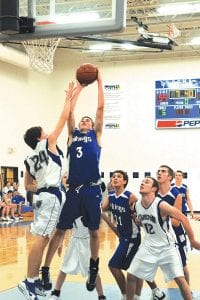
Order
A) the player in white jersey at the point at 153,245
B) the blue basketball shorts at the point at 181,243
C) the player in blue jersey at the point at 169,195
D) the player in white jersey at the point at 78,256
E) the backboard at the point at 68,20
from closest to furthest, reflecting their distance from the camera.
A: the backboard at the point at 68,20
the player in white jersey at the point at 153,245
the player in white jersey at the point at 78,256
the player in blue jersey at the point at 169,195
the blue basketball shorts at the point at 181,243

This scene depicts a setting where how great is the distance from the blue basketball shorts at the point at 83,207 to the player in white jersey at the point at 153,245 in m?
0.47

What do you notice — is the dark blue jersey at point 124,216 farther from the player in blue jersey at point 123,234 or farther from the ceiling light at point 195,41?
the ceiling light at point 195,41

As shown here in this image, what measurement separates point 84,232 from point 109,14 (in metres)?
2.43

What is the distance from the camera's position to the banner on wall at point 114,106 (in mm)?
21641

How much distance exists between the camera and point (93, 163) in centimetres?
540

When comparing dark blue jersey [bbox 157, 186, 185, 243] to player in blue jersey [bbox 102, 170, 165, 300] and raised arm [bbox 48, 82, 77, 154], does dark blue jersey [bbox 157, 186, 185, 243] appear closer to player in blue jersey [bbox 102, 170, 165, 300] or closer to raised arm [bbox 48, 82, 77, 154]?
player in blue jersey [bbox 102, 170, 165, 300]

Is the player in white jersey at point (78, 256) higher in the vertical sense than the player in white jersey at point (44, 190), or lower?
lower

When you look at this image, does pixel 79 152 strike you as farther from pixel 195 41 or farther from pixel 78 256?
pixel 195 41

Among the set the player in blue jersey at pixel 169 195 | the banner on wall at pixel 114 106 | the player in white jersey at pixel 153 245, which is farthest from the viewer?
the banner on wall at pixel 114 106

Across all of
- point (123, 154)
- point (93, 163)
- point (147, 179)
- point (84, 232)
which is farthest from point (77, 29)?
point (123, 154)

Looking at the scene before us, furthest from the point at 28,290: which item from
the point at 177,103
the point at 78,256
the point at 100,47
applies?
the point at 177,103

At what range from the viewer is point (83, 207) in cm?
544

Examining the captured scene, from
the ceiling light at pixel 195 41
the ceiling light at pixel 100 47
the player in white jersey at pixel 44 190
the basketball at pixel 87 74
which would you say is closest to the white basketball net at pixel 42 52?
the ceiling light at pixel 100 47

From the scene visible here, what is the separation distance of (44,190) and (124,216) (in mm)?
1064
